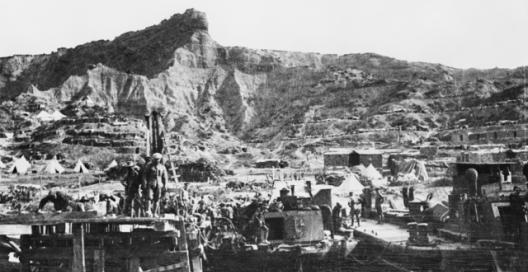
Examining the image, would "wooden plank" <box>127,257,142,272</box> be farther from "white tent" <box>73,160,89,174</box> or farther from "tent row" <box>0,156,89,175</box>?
"white tent" <box>73,160,89,174</box>

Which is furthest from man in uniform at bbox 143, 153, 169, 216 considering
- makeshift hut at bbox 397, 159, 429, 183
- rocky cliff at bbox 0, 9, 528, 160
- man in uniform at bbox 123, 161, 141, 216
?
rocky cliff at bbox 0, 9, 528, 160

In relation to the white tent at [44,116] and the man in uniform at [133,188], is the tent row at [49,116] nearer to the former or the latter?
the white tent at [44,116]

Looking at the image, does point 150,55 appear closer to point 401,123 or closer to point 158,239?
point 401,123

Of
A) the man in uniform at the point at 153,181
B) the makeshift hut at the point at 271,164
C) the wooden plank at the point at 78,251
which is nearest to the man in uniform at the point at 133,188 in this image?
the man in uniform at the point at 153,181

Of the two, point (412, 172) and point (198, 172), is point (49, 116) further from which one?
point (412, 172)

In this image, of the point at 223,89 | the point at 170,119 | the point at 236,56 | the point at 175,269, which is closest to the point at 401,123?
the point at 170,119

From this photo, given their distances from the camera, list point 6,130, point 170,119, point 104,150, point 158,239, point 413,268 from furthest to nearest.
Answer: point 170,119
point 6,130
point 104,150
point 413,268
point 158,239

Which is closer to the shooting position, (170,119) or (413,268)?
(413,268)
